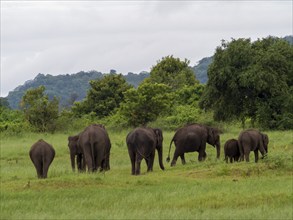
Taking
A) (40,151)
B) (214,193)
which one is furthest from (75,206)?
(40,151)

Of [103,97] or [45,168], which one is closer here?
[45,168]

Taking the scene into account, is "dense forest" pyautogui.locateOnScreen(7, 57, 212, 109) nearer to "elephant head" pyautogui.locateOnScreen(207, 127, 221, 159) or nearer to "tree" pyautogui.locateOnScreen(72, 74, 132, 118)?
"tree" pyautogui.locateOnScreen(72, 74, 132, 118)

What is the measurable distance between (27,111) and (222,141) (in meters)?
18.4

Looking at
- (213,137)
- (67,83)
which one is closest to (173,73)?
(213,137)

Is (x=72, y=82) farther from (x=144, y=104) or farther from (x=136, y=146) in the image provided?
(x=136, y=146)

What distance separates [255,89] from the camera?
38.9 meters

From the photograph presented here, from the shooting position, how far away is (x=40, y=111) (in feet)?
142

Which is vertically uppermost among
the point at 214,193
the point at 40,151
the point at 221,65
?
the point at 221,65

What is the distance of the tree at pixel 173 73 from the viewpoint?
65438mm

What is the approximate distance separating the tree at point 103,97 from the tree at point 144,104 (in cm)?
1052

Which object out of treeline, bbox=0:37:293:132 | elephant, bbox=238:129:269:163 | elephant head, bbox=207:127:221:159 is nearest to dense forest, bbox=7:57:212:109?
treeline, bbox=0:37:293:132

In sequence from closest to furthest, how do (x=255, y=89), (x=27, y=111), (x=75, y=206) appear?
(x=75, y=206)
(x=255, y=89)
(x=27, y=111)

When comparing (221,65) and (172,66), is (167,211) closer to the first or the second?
(221,65)

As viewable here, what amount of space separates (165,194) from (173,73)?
58.1 m
